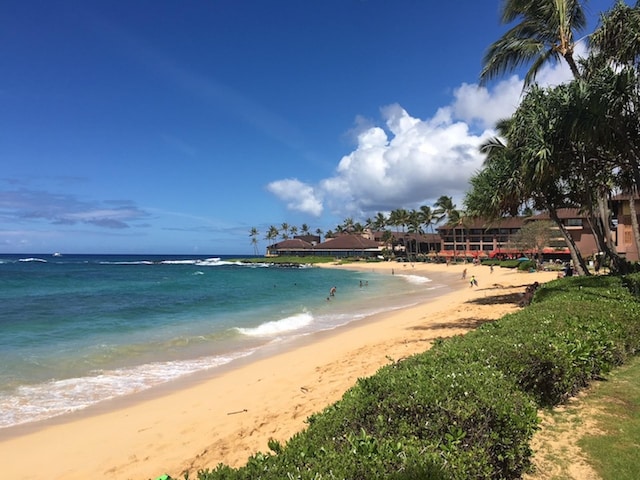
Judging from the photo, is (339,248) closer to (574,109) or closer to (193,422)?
(574,109)

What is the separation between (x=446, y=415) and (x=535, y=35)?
14104 millimetres

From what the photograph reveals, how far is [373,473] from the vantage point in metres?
2.51

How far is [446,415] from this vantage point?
10.6 feet

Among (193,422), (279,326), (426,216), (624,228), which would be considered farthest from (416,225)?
(193,422)

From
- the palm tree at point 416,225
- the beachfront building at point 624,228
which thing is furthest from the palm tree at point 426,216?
the beachfront building at point 624,228

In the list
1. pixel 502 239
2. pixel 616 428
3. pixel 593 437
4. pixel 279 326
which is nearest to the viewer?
pixel 593 437

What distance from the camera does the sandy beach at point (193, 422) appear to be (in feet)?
18.8

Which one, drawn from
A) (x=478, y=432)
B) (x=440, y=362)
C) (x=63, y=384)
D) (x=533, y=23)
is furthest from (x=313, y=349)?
(x=533, y=23)

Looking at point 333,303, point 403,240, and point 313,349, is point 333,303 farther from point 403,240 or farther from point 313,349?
point 403,240

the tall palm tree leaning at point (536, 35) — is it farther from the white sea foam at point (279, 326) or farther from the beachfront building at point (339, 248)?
the beachfront building at point (339, 248)

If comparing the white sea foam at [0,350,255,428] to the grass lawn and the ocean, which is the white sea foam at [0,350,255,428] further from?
the grass lawn

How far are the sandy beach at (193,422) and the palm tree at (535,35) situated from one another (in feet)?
30.0

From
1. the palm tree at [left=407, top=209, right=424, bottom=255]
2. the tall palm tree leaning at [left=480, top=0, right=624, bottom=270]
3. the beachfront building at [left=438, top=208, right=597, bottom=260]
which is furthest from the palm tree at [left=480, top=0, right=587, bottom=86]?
the palm tree at [left=407, top=209, right=424, bottom=255]

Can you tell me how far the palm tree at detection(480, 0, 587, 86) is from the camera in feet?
38.7
